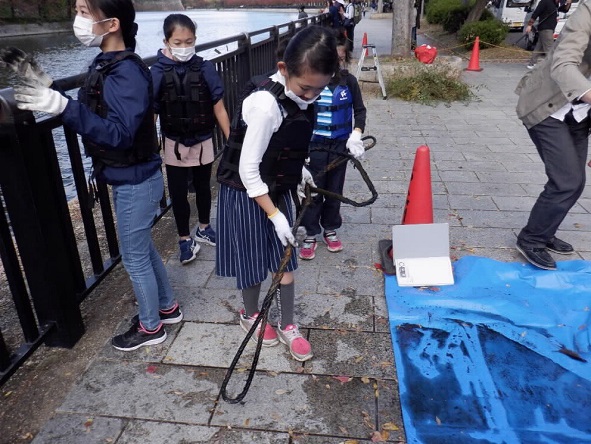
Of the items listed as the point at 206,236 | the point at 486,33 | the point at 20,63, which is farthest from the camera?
the point at 486,33

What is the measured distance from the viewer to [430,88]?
8750 millimetres

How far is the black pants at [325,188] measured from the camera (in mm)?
3352

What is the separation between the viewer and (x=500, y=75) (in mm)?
11461

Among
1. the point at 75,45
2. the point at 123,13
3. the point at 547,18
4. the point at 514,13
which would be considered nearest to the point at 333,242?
the point at 123,13

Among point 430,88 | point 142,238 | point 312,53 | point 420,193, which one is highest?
point 312,53

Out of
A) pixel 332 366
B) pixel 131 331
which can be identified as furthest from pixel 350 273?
pixel 131 331

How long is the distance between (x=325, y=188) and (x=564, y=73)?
1.63m

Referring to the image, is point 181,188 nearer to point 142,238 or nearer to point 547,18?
point 142,238

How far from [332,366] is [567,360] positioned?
121 centimetres

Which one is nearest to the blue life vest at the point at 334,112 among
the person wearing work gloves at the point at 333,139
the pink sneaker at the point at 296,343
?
the person wearing work gloves at the point at 333,139

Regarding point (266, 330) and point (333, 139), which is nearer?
point (266, 330)

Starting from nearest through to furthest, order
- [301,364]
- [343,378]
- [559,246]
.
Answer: [343,378]
[301,364]
[559,246]

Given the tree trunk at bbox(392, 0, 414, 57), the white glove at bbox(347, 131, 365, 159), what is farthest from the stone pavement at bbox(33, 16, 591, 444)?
the tree trunk at bbox(392, 0, 414, 57)

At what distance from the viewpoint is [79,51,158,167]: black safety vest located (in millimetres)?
→ 2035
